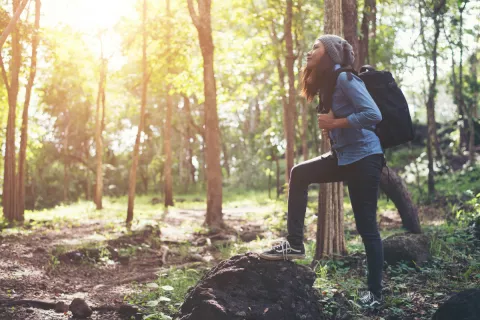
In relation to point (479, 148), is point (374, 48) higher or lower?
higher

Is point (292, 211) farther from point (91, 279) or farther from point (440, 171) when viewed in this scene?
point (440, 171)

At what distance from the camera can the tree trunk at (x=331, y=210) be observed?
22.7 ft

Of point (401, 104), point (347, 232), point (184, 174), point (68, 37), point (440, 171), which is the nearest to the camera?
point (401, 104)

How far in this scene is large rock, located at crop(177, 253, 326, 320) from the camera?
4.35 metres

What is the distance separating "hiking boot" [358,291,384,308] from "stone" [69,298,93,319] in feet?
9.65

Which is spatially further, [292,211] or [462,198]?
[462,198]

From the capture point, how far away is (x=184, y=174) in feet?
134

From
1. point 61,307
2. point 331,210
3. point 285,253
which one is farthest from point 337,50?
point 61,307

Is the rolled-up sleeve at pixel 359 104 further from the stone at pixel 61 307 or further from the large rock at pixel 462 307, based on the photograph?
the stone at pixel 61 307

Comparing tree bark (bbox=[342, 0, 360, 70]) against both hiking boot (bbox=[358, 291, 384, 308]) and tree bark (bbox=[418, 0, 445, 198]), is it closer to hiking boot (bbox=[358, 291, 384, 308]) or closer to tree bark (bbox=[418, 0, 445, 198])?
hiking boot (bbox=[358, 291, 384, 308])

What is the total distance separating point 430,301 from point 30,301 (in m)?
4.43

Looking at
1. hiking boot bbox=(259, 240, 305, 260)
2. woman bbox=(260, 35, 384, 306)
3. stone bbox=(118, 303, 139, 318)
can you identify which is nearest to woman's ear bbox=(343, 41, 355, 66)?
woman bbox=(260, 35, 384, 306)

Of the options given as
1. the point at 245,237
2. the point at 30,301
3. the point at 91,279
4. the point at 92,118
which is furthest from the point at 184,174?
the point at 30,301

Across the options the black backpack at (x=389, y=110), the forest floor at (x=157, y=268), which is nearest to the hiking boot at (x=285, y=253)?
the forest floor at (x=157, y=268)
